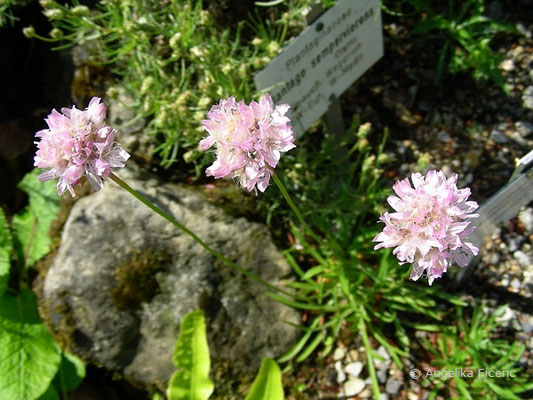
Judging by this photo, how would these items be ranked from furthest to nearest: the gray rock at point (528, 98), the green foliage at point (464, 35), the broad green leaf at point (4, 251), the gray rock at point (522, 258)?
the gray rock at point (528, 98) < the green foliage at point (464, 35) < the gray rock at point (522, 258) < the broad green leaf at point (4, 251)

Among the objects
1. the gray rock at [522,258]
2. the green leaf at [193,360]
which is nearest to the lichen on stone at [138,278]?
the green leaf at [193,360]

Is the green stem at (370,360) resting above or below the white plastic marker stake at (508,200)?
below

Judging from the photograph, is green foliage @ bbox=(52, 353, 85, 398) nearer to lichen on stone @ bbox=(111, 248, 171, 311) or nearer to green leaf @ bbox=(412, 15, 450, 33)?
lichen on stone @ bbox=(111, 248, 171, 311)

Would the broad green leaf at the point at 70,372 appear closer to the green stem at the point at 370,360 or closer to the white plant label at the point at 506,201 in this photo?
the green stem at the point at 370,360

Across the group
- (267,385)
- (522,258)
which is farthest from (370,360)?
(522,258)

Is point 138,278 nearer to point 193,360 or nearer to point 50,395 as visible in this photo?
point 193,360

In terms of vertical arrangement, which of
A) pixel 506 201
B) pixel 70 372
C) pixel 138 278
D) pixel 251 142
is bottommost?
pixel 70 372
